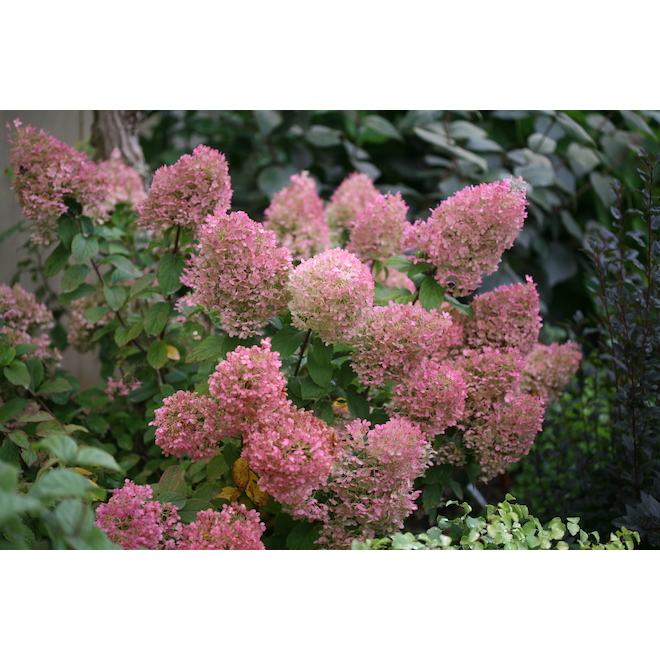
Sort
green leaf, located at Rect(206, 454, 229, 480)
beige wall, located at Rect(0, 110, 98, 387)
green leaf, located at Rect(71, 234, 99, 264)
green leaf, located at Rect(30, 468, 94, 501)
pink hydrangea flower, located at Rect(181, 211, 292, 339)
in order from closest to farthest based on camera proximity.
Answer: green leaf, located at Rect(30, 468, 94, 501) < pink hydrangea flower, located at Rect(181, 211, 292, 339) < green leaf, located at Rect(206, 454, 229, 480) < green leaf, located at Rect(71, 234, 99, 264) < beige wall, located at Rect(0, 110, 98, 387)

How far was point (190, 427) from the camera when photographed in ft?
3.73

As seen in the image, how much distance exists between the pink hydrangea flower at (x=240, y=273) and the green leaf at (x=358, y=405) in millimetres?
242

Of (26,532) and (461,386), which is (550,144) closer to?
(461,386)

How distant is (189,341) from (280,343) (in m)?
0.64

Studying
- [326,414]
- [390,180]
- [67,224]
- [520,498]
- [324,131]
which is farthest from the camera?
[390,180]

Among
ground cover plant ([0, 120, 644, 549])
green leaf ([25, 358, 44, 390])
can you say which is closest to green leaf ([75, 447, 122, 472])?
ground cover plant ([0, 120, 644, 549])

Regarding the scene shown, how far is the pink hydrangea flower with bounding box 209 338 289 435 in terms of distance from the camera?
1024 mm

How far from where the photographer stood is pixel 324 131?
313 cm

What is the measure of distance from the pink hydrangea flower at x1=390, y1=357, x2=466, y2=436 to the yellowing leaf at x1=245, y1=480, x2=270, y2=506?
32 centimetres

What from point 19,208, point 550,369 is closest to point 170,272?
point 550,369

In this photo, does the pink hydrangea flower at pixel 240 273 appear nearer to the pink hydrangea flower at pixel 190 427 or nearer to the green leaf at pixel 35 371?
the pink hydrangea flower at pixel 190 427

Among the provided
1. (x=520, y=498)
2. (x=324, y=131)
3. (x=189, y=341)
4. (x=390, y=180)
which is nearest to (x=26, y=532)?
(x=189, y=341)

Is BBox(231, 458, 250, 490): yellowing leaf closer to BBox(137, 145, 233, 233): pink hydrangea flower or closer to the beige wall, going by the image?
BBox(137, 145, 233, 233): pink hydrangea flower

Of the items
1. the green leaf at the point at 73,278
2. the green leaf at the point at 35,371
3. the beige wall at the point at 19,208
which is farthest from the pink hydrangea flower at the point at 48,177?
the beige wall at the point at 19,208
